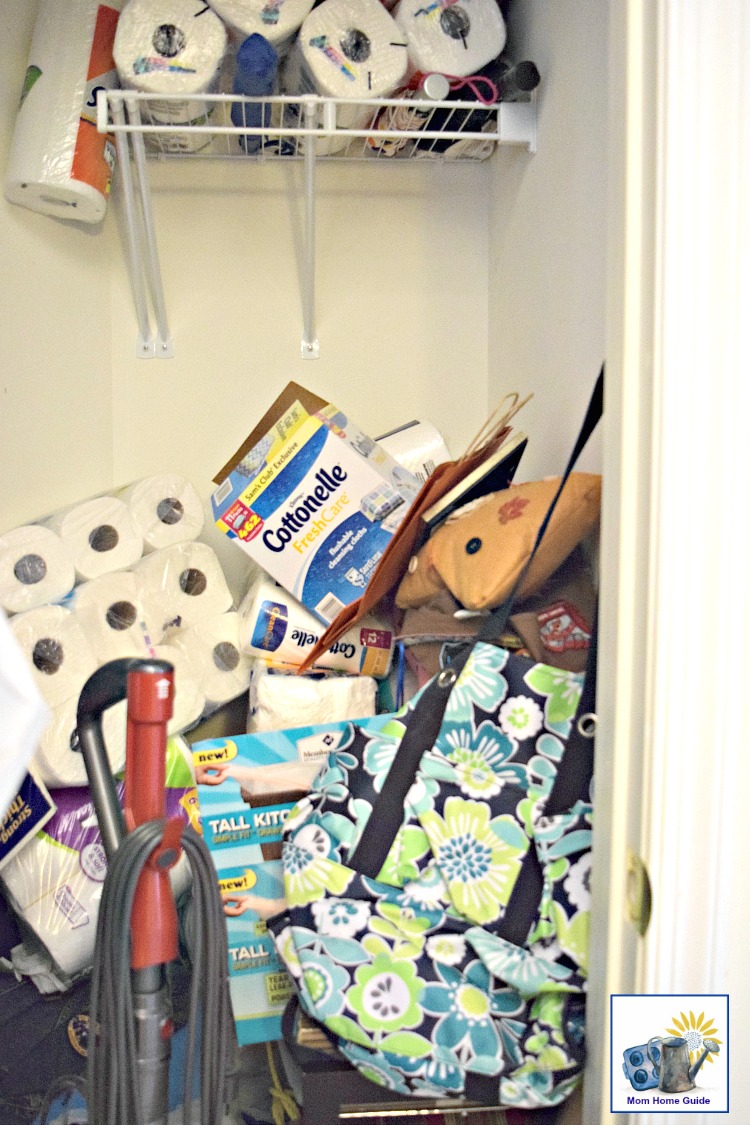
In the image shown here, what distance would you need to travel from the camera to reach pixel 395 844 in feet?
3.15

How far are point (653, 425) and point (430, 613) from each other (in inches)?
24.4

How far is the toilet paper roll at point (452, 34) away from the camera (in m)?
1.57

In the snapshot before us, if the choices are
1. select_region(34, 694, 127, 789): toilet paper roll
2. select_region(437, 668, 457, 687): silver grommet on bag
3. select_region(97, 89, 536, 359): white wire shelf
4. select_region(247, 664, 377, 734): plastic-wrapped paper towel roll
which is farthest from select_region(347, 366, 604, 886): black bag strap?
select_region(97, 89, 536, 359): white wire shelf

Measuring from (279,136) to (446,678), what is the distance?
124cm

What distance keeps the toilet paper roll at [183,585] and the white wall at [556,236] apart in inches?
23.9

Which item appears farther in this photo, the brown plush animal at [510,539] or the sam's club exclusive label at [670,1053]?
the brown plush animal at [510,539]

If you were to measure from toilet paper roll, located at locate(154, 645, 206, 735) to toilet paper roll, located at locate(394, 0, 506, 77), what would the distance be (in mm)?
1124

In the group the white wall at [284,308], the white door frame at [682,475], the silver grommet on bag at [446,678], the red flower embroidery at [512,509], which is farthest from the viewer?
the white wall at [284,308]

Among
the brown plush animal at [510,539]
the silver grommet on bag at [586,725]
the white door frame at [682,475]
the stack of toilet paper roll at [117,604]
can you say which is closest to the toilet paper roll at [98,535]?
the stack of toilet paper roll at [117,604]

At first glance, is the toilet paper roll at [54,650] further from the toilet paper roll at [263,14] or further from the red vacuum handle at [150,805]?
the toilet paper roll at [263,14]

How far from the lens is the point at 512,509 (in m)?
1.17

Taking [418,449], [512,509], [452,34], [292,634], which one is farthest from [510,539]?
[452,34]

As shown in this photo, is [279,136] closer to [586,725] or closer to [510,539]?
[510,539]

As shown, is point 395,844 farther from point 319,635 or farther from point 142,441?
point 142,441
